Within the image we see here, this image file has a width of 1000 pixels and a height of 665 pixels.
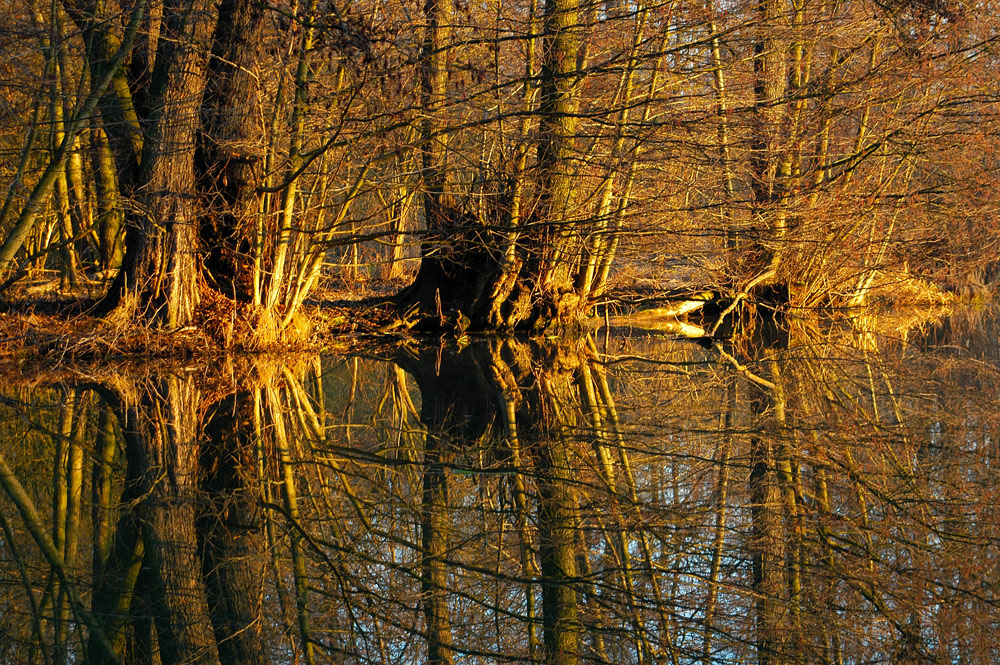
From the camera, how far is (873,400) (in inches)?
279

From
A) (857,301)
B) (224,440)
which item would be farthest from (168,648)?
(857,301)

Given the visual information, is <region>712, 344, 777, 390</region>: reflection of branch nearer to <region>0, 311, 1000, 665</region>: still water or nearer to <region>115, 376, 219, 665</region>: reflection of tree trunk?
<region>0, 311, 1000, 665</region>: still water

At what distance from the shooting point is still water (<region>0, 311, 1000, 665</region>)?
9.74 ft

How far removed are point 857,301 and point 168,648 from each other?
579 inches

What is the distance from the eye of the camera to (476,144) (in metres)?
10.9

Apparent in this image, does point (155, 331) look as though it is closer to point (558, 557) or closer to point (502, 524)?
point (502, 524)

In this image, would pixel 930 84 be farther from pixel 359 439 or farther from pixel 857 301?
pixel 359 439

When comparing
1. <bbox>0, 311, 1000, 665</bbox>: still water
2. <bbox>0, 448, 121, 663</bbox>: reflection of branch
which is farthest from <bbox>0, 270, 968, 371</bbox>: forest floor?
<bbox>0, 448, 121, 663</bbox>: reflection of branch

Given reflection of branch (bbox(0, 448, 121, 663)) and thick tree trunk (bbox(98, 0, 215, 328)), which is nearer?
reflection of branch (bbox(0, 448, 121, 663))

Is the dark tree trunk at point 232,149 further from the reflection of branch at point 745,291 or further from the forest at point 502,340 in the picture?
the reflection of branch at point 745,291

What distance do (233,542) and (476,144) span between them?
766 cm

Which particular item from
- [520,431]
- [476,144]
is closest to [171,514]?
[520,431]

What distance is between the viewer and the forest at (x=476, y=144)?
945cm

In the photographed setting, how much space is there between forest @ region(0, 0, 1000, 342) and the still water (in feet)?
8.93
